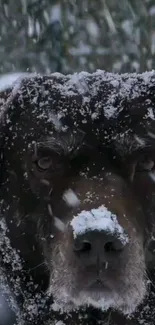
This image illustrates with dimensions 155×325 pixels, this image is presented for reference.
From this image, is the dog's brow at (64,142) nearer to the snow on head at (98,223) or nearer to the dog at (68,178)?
the dog at (68,178)

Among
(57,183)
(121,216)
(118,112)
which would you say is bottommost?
(121,216)

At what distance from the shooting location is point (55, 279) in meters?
3.82

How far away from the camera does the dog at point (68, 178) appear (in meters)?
3.79

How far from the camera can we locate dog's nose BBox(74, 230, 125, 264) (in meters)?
3.46

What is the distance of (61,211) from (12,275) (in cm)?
45

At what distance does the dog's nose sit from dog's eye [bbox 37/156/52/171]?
555 millimetres

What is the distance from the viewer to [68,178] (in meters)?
3.97

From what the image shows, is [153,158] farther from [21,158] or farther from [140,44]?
[140,44]

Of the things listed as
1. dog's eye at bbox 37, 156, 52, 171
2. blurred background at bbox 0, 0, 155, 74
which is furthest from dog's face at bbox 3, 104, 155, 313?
blurred background at bbox 0, 0, 155, 74

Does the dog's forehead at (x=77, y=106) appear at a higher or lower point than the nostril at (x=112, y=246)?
higher

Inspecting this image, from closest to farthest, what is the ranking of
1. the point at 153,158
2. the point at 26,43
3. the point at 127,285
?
the point at 127,285 < the point at 153,158 < the point at 26,43

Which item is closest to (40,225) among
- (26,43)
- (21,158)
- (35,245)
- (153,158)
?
(35,245)

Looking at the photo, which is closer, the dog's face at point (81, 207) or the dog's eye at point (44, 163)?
the dog's face at point (81, 207)

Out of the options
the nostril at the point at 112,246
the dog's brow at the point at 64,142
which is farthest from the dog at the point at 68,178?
the nostril at the point at 112,246
